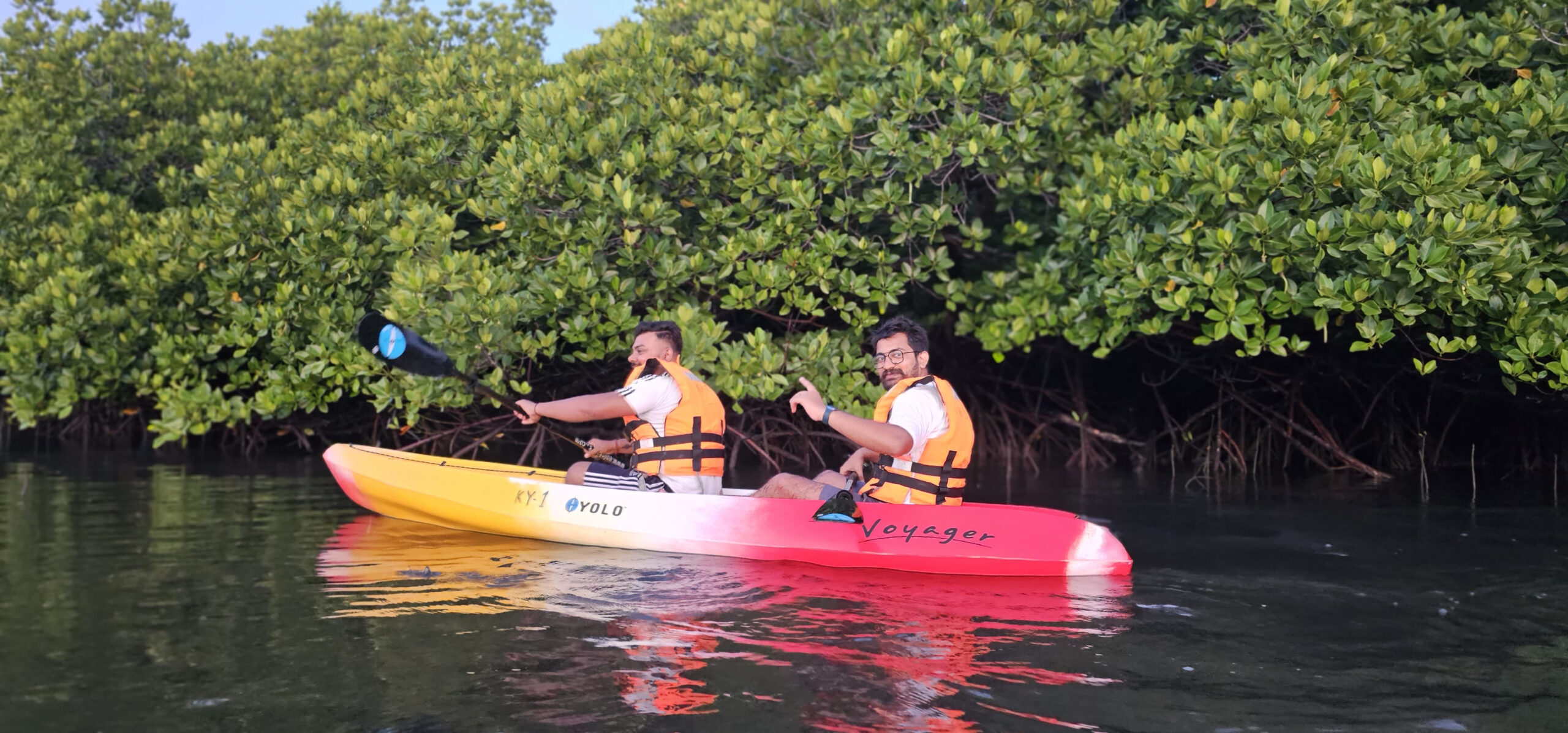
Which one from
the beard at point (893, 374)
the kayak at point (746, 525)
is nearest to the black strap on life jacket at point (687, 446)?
the kayak at point (746, 525)

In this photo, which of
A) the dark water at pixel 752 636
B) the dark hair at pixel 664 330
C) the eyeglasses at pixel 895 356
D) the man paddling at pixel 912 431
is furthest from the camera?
the dark hair at pixel 664 330

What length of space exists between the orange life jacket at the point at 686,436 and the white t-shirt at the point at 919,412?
119 cm

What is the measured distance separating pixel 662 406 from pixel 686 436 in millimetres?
234

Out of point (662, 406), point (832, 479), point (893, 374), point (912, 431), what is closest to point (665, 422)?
point (662, 406)

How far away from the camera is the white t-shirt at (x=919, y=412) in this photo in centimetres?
593

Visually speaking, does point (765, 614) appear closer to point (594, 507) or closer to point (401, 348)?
point (594, 507)

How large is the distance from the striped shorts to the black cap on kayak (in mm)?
1036

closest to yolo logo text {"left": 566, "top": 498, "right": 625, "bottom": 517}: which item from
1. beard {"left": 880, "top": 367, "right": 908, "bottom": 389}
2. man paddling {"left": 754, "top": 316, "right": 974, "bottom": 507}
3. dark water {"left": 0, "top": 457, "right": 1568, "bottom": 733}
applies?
dark water {"left": 0, "top": 457, "right": 1568, "bottom": 733}

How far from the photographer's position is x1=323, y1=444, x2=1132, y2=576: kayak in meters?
6.06

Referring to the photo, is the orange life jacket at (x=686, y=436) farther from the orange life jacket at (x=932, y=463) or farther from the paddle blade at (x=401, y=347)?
the paddle blade at (x=401, y=347)

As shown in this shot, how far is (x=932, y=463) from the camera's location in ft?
20.2

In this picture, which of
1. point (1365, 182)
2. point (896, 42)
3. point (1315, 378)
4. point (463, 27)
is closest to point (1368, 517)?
point (1365, 182)

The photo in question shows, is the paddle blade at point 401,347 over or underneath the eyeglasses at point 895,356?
over

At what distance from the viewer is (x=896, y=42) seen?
9.15 m
